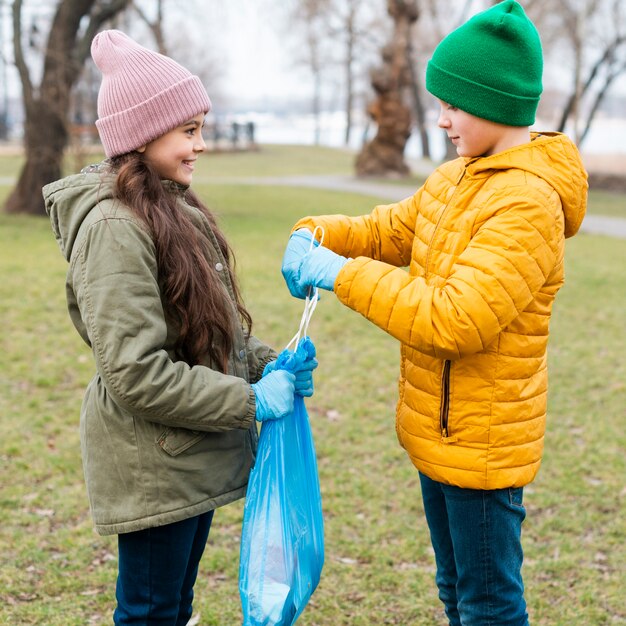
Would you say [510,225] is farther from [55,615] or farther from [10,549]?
[10,549]

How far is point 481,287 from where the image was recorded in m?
1.84

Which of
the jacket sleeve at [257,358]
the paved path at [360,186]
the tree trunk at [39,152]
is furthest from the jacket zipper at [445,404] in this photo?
the paved path at [360,186]

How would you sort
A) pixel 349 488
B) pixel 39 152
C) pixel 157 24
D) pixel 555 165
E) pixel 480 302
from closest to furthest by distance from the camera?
pixel 480 302 < pixel 555 165 < pixel 349 488 < pixel 39 152 < pixel 157 24

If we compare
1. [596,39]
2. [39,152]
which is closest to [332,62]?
[596,39]

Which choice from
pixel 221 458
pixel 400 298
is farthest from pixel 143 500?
pixel 400 298

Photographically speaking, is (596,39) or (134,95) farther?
(596,39)

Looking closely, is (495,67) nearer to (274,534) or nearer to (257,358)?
(257,358)

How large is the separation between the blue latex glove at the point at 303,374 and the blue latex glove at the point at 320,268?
22 cm

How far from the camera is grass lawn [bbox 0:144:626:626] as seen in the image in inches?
127

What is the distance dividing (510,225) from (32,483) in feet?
10.3

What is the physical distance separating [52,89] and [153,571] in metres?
10.9

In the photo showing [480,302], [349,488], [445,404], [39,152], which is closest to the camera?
[480,302]

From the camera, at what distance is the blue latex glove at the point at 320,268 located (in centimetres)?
203

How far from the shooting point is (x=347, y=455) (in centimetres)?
462
